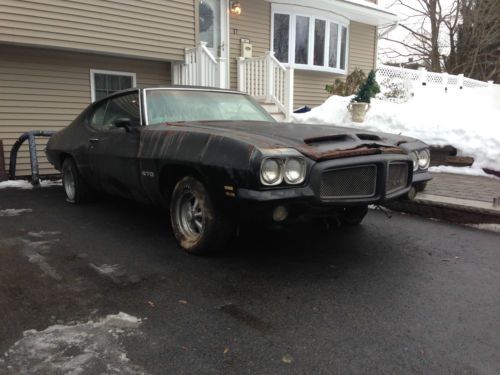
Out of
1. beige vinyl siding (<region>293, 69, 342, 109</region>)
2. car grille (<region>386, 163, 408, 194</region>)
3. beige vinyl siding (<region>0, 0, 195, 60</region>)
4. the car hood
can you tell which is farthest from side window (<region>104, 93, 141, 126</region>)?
beige vinyl siding (<region>293, 69, 342, 109</region>)

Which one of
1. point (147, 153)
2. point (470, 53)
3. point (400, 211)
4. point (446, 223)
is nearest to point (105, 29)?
point (147, 153)

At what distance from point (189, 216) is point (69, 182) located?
9.61ft

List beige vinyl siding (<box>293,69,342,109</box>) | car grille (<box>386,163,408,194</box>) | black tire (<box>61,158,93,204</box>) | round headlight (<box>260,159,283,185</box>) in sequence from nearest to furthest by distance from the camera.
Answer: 1. round headlight (<box>260,159,283,185</box>)
2. car grille (<box>386,163,408,194</box>)
3. black tire (<box>61,158,93,204</box>)
4. beige vinyl siding (<box>293,69,342,109</box>)

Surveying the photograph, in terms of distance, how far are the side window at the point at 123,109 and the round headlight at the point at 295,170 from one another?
1.89 m

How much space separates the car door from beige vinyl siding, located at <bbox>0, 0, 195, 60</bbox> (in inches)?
127

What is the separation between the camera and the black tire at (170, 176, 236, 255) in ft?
11.3

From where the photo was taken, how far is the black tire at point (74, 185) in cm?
566

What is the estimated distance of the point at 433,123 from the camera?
28.8 feet

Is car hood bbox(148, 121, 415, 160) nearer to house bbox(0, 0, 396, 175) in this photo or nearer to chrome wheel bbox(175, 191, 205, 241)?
chrome wheel bbox(175, 191, 205, 241)

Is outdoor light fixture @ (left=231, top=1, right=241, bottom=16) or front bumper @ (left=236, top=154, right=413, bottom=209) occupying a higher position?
outdoor light fixture @ (left=231, top=1, right=241, bottom=16)

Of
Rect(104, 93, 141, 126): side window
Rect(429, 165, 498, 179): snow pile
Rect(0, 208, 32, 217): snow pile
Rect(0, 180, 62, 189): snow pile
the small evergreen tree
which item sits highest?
the small evergreen tree

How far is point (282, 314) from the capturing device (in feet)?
9.00

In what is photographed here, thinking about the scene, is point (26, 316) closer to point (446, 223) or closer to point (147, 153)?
point (147, 153)

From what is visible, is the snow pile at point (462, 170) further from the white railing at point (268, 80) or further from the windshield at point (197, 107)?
the windshield at point (197, 107)
